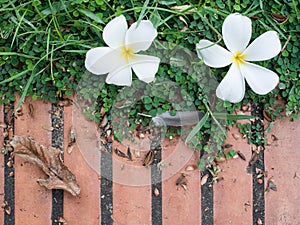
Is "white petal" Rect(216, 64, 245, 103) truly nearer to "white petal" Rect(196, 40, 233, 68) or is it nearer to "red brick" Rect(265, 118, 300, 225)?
"white petal" Rect(196, 40, 233, 68)

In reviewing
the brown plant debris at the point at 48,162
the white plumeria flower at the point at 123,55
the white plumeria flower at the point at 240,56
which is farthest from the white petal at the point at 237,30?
the brown plant debris at the point at 48,162

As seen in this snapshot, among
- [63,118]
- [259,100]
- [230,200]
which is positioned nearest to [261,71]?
[259,100]

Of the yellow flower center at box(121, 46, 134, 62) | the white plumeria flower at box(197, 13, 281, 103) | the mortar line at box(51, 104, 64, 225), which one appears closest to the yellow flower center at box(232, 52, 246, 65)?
the white plumeria flower at box(197, 13, 281, 103)

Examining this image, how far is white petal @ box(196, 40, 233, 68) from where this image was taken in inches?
65.3

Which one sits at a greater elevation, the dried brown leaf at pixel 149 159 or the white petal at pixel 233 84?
the white petal at pixel 233 84

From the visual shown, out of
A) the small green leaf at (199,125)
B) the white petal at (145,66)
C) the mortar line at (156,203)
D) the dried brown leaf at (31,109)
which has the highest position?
the white petal at (145,66)

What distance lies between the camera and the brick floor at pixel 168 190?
175 cm

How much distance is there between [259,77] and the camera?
65.4 inches

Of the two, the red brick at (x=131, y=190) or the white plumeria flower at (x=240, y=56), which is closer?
the white plumeria flower at (x=240, y=56)

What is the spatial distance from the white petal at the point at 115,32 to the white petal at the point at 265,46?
0.31 m

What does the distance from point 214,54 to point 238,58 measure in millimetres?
62

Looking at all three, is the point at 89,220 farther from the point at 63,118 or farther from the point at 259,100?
the point at 259,100

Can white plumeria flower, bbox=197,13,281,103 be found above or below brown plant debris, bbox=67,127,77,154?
above

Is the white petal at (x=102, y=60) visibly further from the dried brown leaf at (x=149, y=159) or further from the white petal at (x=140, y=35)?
the dried brown leaf at (x=149, y=159)
